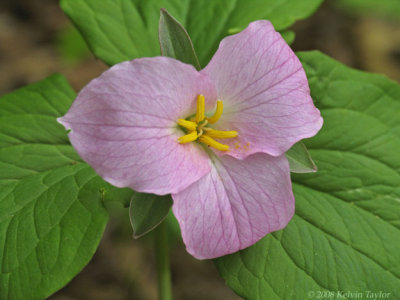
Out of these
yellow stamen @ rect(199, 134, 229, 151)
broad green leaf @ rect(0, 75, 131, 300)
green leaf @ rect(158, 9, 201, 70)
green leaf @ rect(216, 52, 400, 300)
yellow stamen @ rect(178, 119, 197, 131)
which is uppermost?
green leaf @ rect(158, 9, 201, 70)

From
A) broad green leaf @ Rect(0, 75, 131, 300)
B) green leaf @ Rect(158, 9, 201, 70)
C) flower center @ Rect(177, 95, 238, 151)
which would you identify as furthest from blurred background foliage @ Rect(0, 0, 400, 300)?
green leaf @ Rect(158, 9, 201, 70)

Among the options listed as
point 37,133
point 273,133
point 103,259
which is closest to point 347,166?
point 273,133

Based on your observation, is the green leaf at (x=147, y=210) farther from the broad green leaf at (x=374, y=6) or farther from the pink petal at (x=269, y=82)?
the broad green leaf at (x=374, y=6)

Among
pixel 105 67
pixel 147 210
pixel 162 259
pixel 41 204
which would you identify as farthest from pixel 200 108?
pixel 105 67

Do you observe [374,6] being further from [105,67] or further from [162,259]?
[162,259]

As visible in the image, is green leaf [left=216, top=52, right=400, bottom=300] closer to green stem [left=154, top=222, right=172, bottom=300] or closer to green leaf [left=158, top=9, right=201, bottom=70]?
green stem [left=154, top=222, right=172, bottom=300]

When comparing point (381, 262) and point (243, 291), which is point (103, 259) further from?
point (381, 262)

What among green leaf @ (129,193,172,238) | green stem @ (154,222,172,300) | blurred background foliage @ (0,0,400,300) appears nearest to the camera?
green leaf @ (129,193,172,238)
